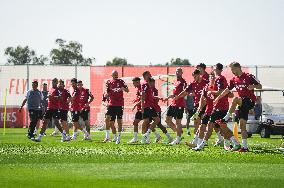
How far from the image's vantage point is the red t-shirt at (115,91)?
2498cm

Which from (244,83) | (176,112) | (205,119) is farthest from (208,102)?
(176,112)

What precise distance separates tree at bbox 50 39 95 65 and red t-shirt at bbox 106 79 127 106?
10829cm

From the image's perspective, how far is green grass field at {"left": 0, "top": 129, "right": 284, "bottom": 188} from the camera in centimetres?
1113

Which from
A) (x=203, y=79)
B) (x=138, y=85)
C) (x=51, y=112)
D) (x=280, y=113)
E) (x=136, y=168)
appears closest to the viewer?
(x=136, y=168)

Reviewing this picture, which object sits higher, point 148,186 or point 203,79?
point 203,79

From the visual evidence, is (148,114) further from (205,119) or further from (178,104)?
(205,119)

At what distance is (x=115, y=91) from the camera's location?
25000mm

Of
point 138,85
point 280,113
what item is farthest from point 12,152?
point 280,113

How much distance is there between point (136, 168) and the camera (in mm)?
13422

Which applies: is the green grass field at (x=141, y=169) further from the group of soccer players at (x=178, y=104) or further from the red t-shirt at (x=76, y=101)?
the red t-shirt at (x=76, y=101)

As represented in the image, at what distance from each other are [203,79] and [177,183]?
35.4 ft

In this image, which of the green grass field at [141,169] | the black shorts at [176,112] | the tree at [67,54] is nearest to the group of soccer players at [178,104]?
the black shorts at [176,112]

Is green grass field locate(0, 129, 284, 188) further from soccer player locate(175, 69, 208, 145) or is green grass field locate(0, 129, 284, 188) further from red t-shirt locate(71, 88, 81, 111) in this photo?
red t-shirt locate(71, 88, 81, 111)

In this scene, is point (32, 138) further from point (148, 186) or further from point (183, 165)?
point (148, 186)
